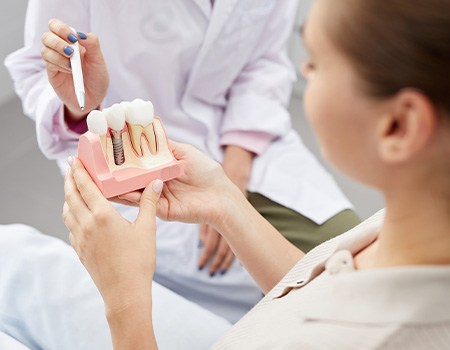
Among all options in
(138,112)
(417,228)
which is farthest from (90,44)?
(417,228)

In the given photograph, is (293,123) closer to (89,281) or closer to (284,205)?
(284,205)

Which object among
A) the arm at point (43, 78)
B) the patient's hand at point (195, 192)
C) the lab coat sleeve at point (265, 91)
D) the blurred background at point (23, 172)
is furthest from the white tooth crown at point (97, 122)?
the blurred background at point (23, 172)

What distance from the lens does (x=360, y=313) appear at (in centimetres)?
58

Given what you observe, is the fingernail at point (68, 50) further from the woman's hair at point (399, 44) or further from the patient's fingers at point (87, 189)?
the woman's hair at point (399, 44)

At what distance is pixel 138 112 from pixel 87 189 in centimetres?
12

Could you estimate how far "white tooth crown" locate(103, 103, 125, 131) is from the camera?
77 centimetres

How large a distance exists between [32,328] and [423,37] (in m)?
0.77

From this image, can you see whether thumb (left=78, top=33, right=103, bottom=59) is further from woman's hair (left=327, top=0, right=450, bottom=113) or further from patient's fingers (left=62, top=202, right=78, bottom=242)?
woman's hair (left=327, top=0, right=450, bottom=113)

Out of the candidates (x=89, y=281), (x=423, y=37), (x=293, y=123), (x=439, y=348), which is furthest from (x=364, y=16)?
(x=293, y=123)

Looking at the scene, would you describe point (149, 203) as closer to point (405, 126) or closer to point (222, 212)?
point (222, 212)

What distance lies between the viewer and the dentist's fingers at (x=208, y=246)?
1160mm

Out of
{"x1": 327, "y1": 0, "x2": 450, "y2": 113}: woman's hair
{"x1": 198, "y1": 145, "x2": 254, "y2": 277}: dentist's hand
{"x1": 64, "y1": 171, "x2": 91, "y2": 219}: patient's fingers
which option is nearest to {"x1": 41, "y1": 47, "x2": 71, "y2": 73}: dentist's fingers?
{"x1": 64, "y1": 171, "x2": 91, "y2": 219}: patient's fingers

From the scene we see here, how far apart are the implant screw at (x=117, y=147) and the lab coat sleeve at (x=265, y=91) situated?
449mm

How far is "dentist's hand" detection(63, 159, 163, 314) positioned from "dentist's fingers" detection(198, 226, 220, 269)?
1.45 ft
